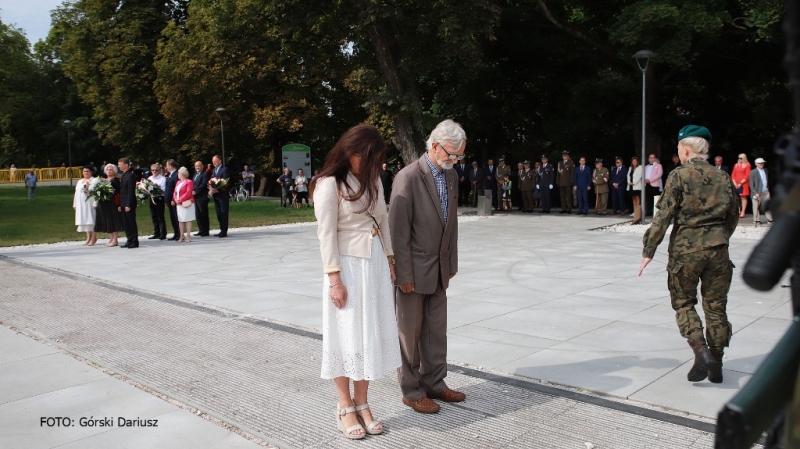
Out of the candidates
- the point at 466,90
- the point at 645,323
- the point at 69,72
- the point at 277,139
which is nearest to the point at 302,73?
the point at 277,139

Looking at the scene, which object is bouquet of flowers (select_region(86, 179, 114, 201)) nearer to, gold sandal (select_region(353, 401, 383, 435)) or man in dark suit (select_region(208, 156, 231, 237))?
man in dark suit (select_region(208, 156, 231, 237))

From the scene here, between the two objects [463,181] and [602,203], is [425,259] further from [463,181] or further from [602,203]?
[463,181]

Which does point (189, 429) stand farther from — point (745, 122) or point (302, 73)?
point (302, 73)

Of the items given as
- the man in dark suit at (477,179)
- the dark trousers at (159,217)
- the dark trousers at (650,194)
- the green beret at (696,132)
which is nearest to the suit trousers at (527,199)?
the man in dark suit at (477,179)

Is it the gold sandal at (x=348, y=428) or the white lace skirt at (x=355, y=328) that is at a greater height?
the white lace skirt at (x=355, y=328)

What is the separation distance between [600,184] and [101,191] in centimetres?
1529

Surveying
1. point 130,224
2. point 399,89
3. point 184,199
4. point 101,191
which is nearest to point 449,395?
point 130,224

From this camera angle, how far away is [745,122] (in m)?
26.3

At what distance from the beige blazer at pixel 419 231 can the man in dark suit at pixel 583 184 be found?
19486 millimetres

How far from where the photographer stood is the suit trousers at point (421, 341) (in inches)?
186

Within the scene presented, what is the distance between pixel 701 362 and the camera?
16.7 ft

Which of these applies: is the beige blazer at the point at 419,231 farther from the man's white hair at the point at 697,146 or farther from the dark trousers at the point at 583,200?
the dark trousers at the point at 583,200

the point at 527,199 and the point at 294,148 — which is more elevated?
the point at 294,148

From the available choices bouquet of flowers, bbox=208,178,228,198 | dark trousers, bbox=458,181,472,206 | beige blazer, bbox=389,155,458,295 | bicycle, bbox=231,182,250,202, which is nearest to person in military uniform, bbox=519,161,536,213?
dark trousers, bbox=458,181,472,206
